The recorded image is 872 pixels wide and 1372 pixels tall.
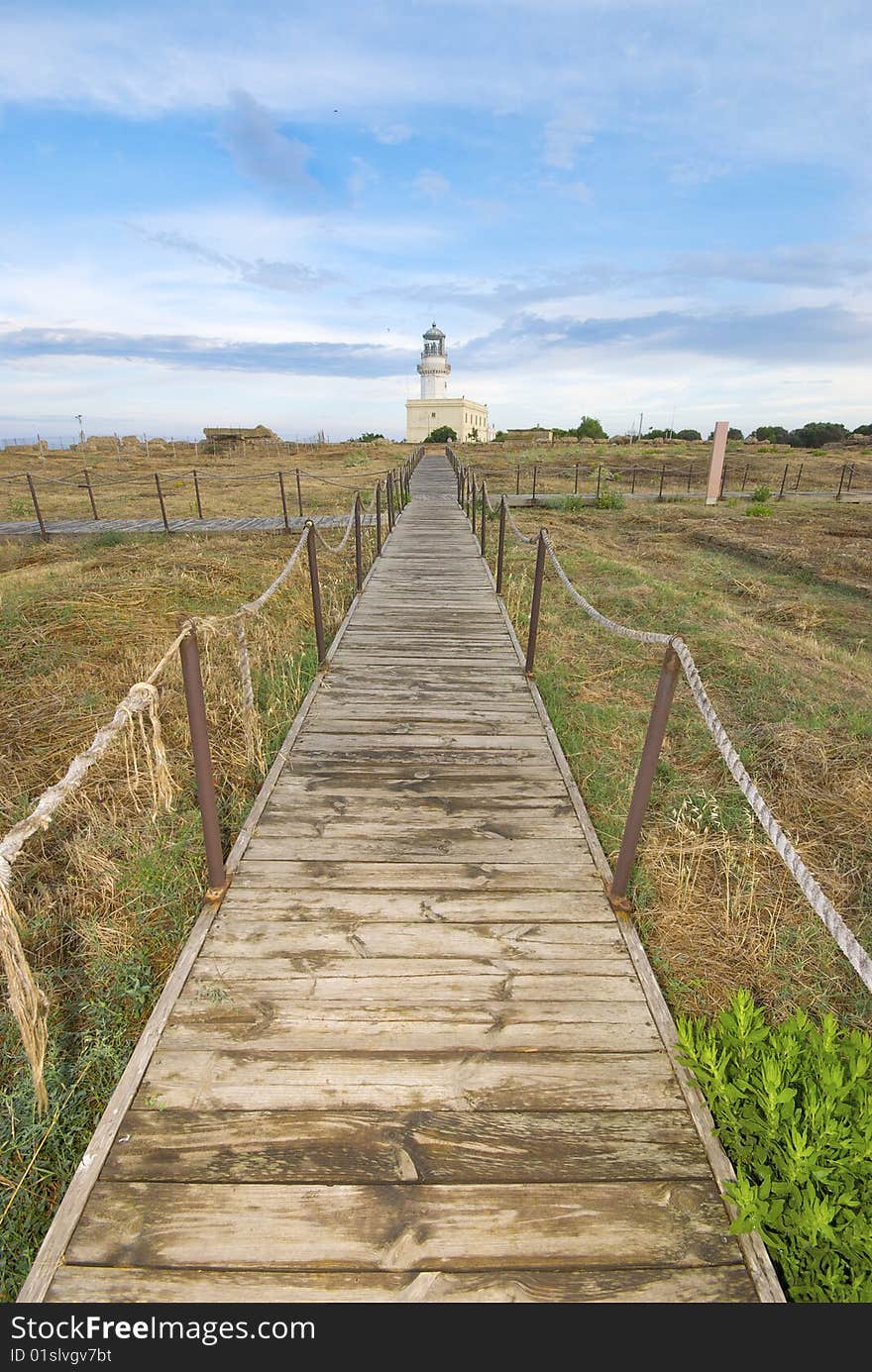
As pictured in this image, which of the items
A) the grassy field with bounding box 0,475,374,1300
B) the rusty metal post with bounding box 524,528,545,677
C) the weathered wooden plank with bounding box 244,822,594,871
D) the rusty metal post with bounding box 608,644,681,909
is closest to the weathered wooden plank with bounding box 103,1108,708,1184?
the grassy field with bounding box 0,475,374,1300

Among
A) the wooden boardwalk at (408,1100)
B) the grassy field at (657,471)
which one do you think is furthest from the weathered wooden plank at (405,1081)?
the grassy field at (657,471)

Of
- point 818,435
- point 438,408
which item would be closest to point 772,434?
point 818,435

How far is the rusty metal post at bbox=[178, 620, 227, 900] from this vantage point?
9.13 ft

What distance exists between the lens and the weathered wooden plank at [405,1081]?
83.2 inches

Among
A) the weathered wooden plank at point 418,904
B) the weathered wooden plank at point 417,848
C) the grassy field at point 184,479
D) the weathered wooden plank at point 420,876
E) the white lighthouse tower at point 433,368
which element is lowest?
the weathered wooden plank at point 418,904

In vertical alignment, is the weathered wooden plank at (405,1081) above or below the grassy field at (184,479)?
below

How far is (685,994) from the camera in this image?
2754 mm

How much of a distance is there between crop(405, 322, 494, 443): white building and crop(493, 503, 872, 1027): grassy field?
54.9 meters

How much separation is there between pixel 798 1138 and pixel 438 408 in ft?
232

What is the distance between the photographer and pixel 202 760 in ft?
9.61

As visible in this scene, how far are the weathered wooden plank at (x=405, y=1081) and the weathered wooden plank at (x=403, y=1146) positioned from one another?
0.12 ft

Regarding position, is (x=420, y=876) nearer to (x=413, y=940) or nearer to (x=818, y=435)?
(x=413, y=940)

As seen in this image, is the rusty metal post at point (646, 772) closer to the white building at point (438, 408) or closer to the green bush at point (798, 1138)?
the green bush at point (798, 1138)
